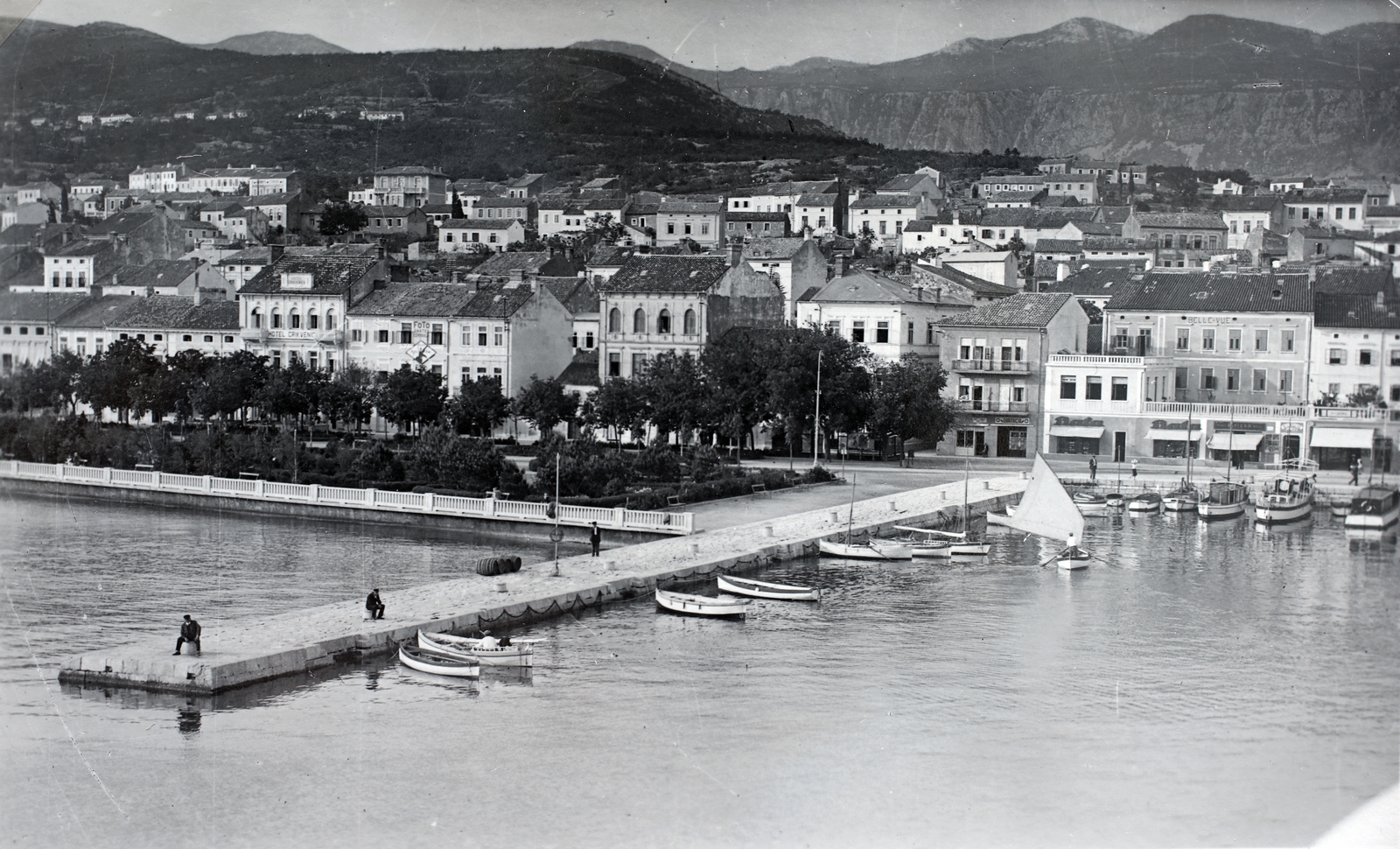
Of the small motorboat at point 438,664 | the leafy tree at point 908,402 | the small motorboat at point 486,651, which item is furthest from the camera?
the leafy tree at point 908,402

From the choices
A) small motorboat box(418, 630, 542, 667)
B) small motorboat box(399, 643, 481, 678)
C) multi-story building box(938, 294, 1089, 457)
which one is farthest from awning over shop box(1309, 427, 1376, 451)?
small motorboat box(399, 643, 481, 678)

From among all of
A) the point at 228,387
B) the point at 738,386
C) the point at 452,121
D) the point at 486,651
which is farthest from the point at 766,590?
the point at 452,121

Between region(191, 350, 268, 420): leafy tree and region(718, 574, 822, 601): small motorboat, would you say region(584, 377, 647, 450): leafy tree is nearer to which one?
region(191, 350, 268, 420): leafy tree

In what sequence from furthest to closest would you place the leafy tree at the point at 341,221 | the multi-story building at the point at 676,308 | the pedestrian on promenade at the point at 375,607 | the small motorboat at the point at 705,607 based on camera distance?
1. the leafy tree at the point at 341,221
2. the multi-story building at the point at 676,308
3. the small motorboat at the point at 705,607
4. the pedestrian on promenade at the point at 375,607

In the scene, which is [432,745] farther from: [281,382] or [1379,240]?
[281,382]

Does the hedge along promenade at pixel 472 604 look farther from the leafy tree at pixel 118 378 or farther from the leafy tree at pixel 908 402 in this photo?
the leafy tree at pixel 118 378

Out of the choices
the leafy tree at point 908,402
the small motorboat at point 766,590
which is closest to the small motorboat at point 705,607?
the small motorboat at point 766,590

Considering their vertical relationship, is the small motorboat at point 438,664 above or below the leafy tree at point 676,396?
below
